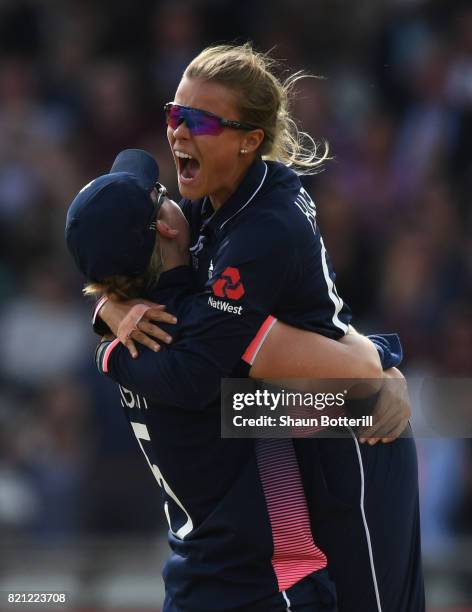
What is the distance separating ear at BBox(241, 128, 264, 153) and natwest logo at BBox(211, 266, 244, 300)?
0.34 metres

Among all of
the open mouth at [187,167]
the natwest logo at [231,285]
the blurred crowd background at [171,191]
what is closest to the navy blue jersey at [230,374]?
the natwest logo at [231,285]

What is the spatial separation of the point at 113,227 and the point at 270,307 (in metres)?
0.39

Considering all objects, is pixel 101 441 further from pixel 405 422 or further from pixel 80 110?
pixel 405 422

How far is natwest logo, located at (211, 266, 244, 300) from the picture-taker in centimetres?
270

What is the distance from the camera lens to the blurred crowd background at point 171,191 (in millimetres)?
5777

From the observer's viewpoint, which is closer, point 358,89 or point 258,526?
point 258,526

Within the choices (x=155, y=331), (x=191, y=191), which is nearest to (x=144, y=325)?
(x=155, y=331)

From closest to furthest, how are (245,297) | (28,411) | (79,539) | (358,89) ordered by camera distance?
(245,297) < (79,539) < (28,411) < (358,89)

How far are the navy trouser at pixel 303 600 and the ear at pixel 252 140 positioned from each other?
3.28 ft

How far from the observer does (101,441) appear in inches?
236

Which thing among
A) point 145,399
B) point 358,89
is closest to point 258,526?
point 145,399

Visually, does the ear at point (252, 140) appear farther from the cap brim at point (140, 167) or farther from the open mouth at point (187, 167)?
the cap brim at point (140, 167)

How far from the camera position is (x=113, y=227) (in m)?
2.72

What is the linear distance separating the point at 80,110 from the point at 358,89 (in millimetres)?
1622
